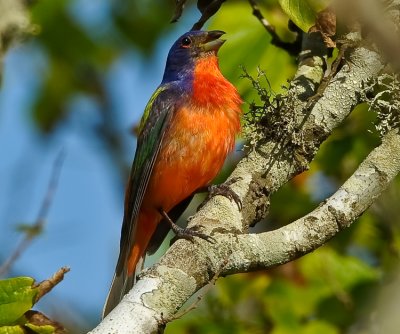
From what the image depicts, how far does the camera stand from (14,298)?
3.10 metres

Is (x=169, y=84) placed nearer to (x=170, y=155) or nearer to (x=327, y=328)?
(x=170, y=155)

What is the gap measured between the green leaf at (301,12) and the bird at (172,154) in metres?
1.43

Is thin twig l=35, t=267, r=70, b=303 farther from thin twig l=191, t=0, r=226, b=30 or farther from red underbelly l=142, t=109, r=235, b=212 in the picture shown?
red underbelly l=142, t=109, r=235, b=212

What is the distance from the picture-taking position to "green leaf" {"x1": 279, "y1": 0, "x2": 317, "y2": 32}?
406cm

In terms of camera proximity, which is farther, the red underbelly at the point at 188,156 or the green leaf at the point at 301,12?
the red underbelly at the point at 188,156

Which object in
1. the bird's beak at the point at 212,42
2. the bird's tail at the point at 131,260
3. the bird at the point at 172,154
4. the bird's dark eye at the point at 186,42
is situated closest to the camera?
the bird's tail at the point at 131,260

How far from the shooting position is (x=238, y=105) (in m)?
5.85

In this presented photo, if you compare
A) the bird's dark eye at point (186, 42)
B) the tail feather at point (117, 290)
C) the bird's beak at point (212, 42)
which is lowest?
the tail feather at point (117, 290)

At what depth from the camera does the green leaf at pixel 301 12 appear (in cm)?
406

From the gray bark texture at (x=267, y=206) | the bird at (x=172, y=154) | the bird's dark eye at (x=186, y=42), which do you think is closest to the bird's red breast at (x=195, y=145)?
the bird at (x=172, y=154)

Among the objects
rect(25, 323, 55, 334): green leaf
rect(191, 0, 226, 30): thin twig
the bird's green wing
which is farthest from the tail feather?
rect(25, 323, 55, 334): green leaf

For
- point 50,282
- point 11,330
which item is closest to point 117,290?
point 50,282

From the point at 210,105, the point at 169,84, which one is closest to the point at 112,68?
the point at 169,84

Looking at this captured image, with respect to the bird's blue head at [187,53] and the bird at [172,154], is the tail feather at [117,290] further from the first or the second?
the bird's blue head at [187,53]
